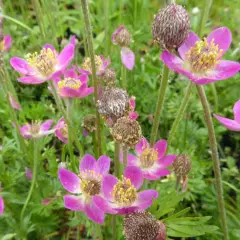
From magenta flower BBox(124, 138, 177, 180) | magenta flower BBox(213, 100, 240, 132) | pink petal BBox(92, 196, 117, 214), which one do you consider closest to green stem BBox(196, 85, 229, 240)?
magenta flower BBox(213, 100, 240, 132)

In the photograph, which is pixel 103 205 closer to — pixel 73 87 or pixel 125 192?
pixel 125 192

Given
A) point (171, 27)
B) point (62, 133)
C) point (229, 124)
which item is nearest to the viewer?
point (171, 27)

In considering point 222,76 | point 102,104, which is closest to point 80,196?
point 102,104

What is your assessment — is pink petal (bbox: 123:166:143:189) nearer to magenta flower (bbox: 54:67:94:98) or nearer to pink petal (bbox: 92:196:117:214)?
pink petal (bbox: 92:196:117:214)

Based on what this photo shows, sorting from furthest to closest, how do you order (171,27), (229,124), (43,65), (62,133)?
(62,133) < (43,65) < (229,124) < (171,27)

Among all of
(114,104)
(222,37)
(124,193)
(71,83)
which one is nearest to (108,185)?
(124,193)
